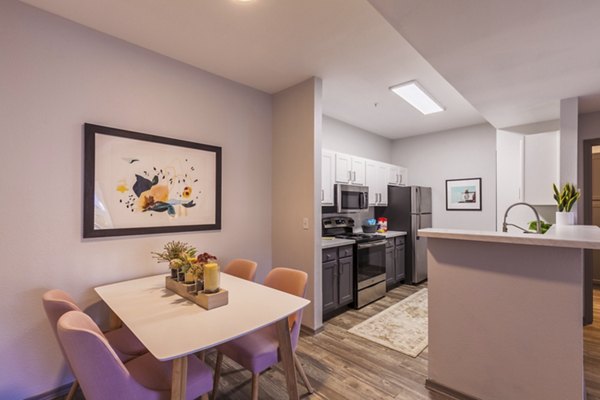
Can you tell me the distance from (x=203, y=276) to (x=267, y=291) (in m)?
0.47

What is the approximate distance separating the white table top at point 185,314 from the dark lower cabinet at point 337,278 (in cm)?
134

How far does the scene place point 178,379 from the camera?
1237 millimetres

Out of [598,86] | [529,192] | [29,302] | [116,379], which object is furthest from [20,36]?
[529,192]

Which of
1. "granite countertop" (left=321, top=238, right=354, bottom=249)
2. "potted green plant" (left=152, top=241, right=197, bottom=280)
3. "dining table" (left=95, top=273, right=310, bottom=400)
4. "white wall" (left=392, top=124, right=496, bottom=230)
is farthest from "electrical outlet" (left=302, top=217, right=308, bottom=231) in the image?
"white wall" (left=392, top=124, right=496, bottom=230)

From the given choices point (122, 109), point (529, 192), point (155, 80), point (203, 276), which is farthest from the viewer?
point (529, 192)

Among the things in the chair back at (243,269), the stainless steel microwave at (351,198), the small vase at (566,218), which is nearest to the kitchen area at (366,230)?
the stainless steel microwave at (351,198)

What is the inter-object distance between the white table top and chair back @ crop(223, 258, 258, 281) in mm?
294

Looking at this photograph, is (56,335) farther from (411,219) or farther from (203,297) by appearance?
(411,219)

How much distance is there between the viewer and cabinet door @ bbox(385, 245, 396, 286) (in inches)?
167

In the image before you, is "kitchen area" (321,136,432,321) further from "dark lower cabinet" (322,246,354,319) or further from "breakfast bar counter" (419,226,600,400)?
"breakfast bar counter" (419,226,600,400)

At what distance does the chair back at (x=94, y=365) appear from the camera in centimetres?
113

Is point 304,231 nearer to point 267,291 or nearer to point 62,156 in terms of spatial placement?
point 267,291

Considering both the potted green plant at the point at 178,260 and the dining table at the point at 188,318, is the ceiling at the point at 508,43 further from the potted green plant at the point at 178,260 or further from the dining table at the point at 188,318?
the potted green plant at the point at 178,260

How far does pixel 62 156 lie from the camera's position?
2055 mm
